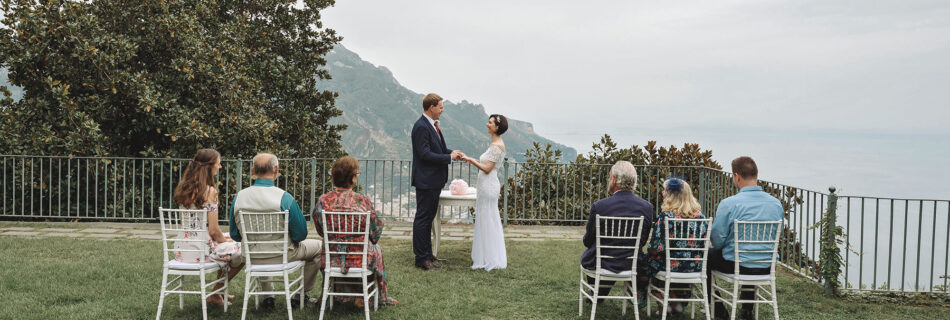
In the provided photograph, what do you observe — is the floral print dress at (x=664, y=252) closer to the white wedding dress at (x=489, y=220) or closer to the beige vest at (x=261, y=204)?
the white wedding dress at (x=489, y=220)

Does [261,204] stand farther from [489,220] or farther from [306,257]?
[489,220]

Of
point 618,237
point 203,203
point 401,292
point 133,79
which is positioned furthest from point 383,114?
point 618,237

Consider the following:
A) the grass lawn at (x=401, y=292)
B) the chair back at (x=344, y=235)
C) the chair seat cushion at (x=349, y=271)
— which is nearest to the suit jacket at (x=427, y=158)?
the grass lawn at (x=401, y=292)

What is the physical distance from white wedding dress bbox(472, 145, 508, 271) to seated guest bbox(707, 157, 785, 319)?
2.34m

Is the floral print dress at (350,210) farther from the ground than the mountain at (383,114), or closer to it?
closer to it

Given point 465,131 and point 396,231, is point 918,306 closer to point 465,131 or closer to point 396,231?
point 396,231

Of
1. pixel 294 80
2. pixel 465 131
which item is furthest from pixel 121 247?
pixel 465 131

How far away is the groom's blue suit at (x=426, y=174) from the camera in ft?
20.6

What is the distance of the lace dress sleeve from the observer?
634 cm

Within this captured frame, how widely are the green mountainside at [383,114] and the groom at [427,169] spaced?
93.5m

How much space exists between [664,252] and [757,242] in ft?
2.21

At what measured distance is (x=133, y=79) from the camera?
10.8 m

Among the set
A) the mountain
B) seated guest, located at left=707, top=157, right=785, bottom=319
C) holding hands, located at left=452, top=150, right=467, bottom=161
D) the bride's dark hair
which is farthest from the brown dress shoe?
the mountain

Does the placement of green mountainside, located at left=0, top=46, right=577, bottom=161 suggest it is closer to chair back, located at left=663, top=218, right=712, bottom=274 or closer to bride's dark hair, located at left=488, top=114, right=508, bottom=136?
bride's dark hair, located at left=488, top=114, right=508, bottom=136
